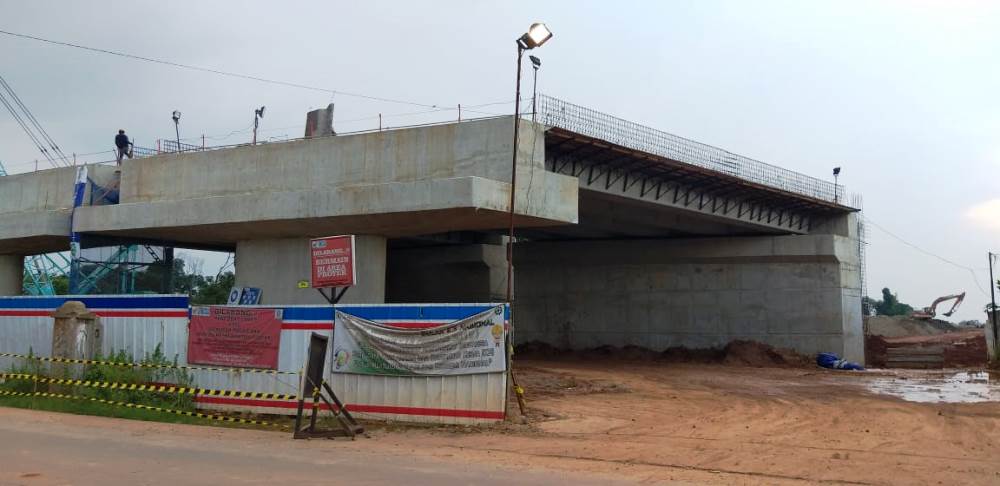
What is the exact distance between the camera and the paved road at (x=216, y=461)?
30.9 ft

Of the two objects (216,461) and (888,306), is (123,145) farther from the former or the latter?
(888,306)

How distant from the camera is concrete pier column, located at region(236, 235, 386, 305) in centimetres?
2738

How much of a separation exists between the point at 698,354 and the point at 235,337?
27.3 meters

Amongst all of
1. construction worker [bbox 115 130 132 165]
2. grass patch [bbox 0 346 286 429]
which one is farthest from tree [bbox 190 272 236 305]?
grass patch [bbox 0 346 286 429]

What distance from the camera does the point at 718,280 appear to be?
129 ft

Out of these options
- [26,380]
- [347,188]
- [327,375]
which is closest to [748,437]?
[327,375]

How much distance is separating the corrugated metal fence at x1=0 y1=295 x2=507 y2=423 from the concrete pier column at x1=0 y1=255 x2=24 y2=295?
71.7ft

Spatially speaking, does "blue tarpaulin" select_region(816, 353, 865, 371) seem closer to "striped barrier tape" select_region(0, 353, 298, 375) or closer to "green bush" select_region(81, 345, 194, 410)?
"striped barrier tape" select_region(0, 353, 298, 375)

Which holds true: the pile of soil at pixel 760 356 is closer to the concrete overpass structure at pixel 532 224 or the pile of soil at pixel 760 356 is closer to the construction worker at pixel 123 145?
the concrete overpass structure at pixel 532 224

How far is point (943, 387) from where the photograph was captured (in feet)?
86.7

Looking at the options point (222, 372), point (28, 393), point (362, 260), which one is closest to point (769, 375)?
point (362, 260)

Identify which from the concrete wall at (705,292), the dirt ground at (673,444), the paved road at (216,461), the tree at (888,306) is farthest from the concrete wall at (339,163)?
the tree at (888,306)

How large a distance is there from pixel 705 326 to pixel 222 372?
91.3 ft

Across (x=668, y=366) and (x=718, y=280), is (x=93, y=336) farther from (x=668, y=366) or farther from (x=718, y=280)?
(x=718, y=280)
